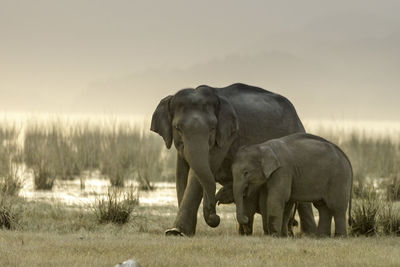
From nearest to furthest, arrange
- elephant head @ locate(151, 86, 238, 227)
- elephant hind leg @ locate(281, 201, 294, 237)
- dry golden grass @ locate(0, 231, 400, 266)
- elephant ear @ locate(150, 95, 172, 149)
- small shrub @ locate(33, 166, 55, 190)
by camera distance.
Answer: dry golden grass @ locate(0, 231, 400, 266) < elephant head @ locate(151, 86, 238, 227) < elephant hind leg @ locate(281, 201, 294, 237) < elephant ear @ locate(150, 95, 172, 149) < small shrub @ locate(33, 166, 55, 190)

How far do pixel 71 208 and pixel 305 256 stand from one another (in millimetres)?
5415

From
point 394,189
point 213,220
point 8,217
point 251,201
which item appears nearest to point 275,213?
point 251,201

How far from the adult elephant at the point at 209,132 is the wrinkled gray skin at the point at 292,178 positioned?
363mm

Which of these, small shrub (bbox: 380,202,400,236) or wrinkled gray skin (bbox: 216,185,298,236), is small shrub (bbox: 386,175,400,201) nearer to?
small shrub (bbox: 380,202,400,236)

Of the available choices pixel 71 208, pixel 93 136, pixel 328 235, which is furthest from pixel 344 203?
pixel 93 136

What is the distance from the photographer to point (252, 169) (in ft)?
32.2

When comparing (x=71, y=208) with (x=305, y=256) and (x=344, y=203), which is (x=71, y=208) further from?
(x=305, y=256)

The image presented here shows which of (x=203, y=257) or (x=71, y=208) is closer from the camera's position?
(x=203, y=257)

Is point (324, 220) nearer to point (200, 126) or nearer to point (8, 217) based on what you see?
point (200, 126)

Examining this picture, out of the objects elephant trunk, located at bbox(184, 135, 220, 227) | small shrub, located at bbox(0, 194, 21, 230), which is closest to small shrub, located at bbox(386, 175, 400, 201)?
elephant trunk, located at bbox(184, 135, 220, 227)

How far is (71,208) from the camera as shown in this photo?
1302cm

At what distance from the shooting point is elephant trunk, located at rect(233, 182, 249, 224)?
9.63m

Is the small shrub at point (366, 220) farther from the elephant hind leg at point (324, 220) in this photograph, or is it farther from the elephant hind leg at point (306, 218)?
the elephant hind leg at point (306, 218)

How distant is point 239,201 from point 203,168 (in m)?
0.53
